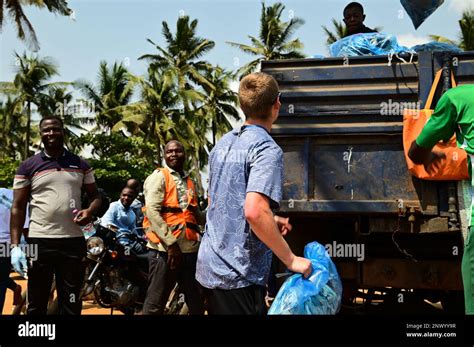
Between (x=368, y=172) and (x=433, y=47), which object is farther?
(x=433, y=47)

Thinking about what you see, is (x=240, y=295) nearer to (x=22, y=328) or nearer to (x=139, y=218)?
(x=22, y=328)

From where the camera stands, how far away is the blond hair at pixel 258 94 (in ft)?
8.81

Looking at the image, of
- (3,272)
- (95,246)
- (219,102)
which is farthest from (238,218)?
(219,102)

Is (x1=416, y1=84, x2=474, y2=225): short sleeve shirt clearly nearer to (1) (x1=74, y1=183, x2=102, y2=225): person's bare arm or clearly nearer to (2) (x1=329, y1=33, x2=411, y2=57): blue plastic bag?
(2) (x1=329, y1=33, x2=411, y2=57): blue plastic bag

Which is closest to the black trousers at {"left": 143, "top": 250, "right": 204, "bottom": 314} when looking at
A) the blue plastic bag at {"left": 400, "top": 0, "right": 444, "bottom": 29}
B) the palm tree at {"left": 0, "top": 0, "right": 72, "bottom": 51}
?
the blue plastic bag at {"left": 400, "top": 0, "right": 444, "bottom": 29}

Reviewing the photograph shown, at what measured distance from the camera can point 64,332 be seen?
3338 millimetres

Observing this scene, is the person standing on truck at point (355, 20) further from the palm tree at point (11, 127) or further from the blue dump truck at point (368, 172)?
the palm tree at point (11, 127)

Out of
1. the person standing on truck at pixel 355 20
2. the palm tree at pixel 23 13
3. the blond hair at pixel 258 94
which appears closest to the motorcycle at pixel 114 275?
the person standing on truck at pixel 355 20

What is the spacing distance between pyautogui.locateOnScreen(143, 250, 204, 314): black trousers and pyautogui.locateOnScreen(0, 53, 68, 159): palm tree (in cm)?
2811

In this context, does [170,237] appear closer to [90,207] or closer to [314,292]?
[90,207]

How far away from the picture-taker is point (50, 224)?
4.49 metres

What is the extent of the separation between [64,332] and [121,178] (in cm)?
2179

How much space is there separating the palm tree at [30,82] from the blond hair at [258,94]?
30.4 metres

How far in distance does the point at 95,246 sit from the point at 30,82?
2799cm
